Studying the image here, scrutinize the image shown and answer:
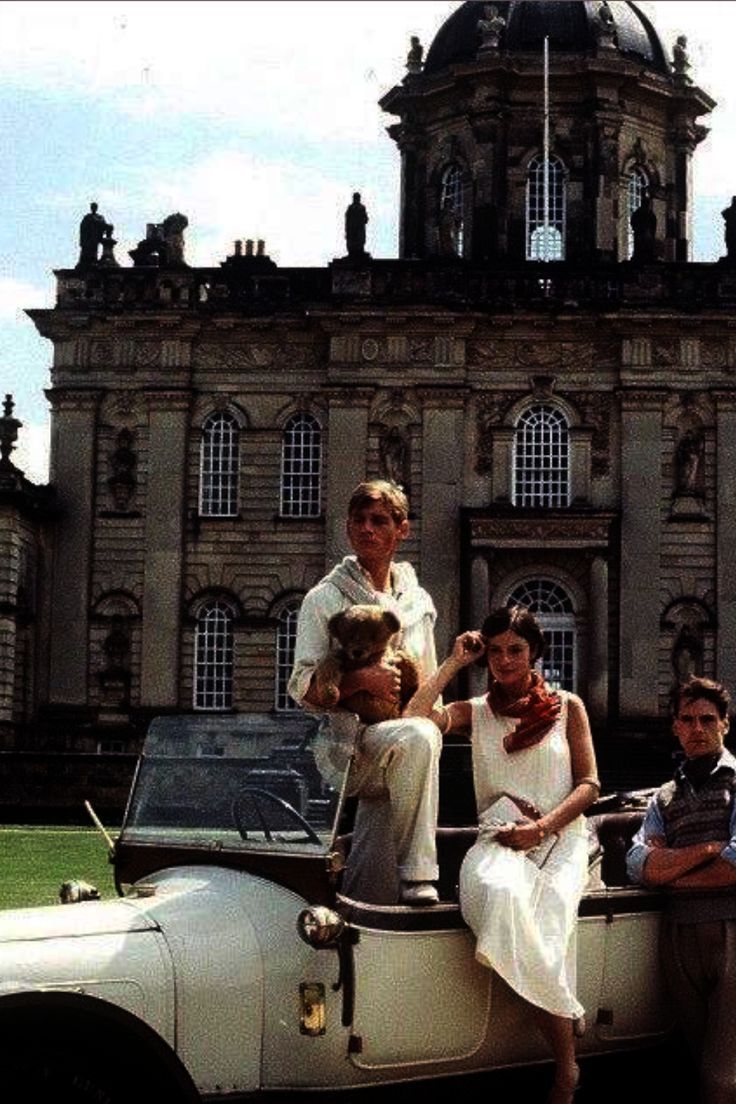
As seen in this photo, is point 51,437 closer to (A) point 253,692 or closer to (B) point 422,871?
(A) point 253,692

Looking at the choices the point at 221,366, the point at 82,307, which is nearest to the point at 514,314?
the point at 221,366

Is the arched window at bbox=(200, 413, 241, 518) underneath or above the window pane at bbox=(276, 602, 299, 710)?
above

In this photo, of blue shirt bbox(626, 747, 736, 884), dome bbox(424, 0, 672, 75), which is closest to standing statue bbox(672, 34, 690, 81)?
dome bbox(424, 0, 672, 75)

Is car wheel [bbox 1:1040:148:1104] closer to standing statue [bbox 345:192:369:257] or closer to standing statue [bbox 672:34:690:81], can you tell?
standing statue [bbox 345:192:369:257]

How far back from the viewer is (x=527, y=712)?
7188mm

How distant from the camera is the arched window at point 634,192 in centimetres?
5222

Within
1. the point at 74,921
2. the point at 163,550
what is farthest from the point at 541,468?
the point at 74,921

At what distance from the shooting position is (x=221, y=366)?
46875 mm

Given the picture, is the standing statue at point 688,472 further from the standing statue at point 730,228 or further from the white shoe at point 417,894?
the white shoe at point 417,894

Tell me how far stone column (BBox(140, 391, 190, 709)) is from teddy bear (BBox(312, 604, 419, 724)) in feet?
126

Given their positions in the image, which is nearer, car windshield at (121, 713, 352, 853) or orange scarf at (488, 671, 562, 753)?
car windshield at (121, 713, 352, 853)

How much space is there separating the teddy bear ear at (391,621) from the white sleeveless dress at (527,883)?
502mm

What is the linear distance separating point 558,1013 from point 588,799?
847 mm

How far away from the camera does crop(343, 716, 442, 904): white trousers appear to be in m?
6.70
